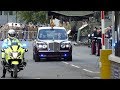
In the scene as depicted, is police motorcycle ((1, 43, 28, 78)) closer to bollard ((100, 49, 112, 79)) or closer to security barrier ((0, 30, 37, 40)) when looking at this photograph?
bollard ((100, 49, 112, 79))

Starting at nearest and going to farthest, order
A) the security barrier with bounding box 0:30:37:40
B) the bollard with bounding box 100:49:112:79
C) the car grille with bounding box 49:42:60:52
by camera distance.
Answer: the bollard with bounding box 100:49:112:79, the car grille with bounding box 49:42:60:52, the security barrier with bounding box 0:30:37:40

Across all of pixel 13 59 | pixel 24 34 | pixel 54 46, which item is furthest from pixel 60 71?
pixel 24 34

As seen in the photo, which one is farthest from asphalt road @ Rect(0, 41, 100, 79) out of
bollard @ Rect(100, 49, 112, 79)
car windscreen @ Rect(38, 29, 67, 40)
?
bollard @ Rect(100, 49, 112, 79)

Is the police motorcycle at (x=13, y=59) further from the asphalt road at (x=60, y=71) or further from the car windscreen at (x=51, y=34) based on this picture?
the car windscreen at (x=51, y=34)

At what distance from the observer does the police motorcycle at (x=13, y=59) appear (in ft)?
47.6

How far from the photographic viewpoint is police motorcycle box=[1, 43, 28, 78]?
1450 centimetres

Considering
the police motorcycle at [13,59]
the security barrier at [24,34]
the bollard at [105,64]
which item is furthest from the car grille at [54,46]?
the security barrier at [24,34]

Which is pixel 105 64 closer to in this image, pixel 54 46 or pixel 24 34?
pixel 54 46

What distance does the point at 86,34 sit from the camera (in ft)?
125
